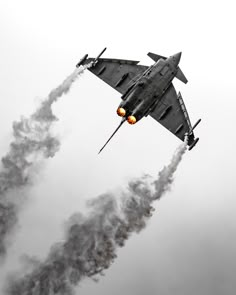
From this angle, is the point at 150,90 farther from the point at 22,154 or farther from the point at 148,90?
the point at 22,154

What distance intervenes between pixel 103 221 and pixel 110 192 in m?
4.52

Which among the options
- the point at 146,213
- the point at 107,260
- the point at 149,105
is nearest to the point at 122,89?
the point at 149,105

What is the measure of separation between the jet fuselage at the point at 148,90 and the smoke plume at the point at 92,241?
24.0 ft

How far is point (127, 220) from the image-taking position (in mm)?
66312

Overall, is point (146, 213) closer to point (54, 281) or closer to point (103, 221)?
point (103, 221)

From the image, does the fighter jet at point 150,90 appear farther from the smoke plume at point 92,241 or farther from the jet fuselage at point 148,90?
the smoke plume at point 92,241

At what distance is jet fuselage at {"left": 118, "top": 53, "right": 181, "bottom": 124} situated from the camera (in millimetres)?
62250

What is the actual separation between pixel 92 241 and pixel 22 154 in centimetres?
1664

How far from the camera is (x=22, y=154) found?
7238 centimetres

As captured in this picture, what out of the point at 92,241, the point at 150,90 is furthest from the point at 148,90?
the point at 92,241

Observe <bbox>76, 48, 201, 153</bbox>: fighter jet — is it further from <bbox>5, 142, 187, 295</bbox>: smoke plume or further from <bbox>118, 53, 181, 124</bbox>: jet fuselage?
<bbox>5, 142, 187, 295</bbox>: smoke plume

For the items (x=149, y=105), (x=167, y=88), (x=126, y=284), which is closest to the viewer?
(x=149, y=105)

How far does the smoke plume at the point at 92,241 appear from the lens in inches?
2532

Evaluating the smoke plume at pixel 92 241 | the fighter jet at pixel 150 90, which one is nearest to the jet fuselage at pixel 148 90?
the fighter jet at pixel 150 90
